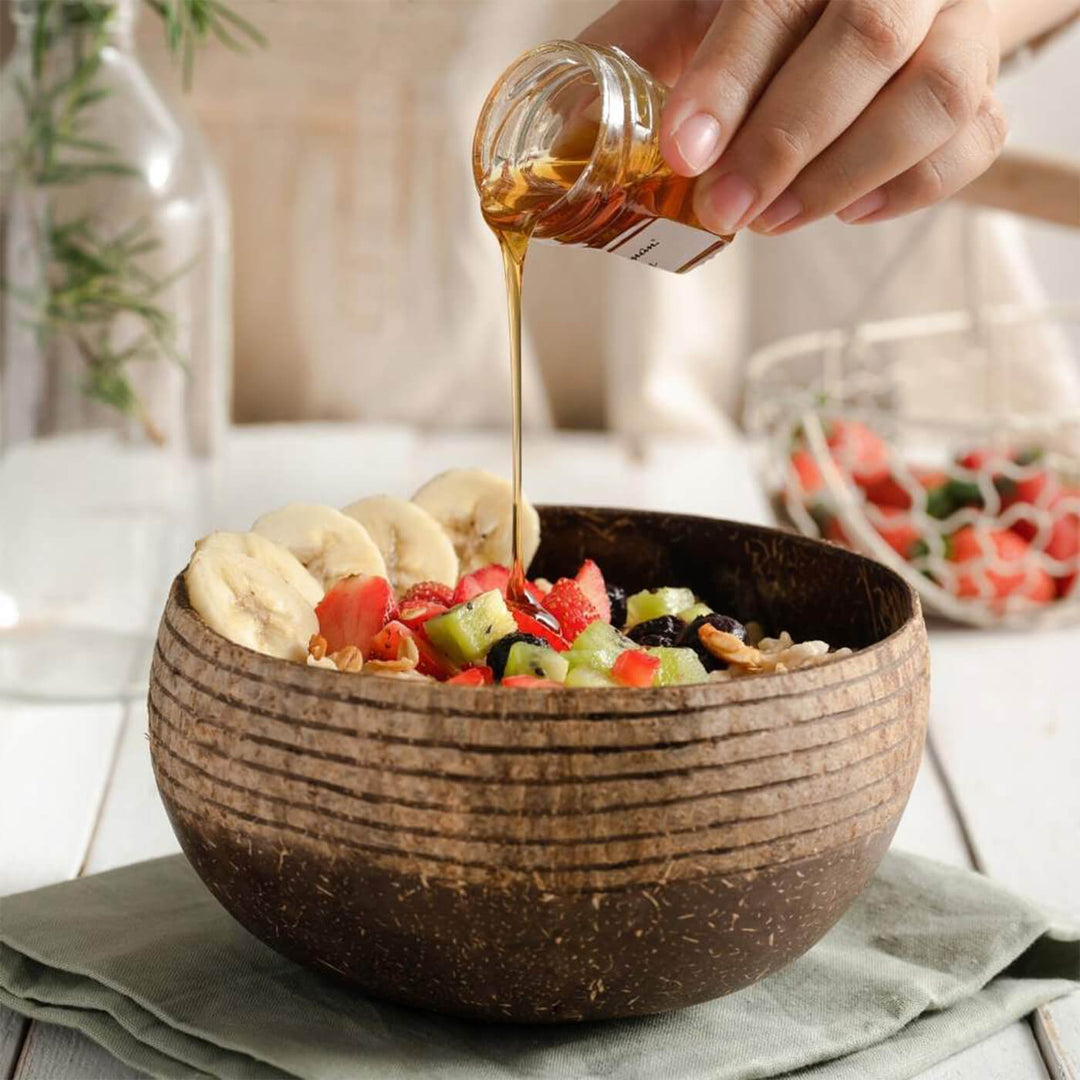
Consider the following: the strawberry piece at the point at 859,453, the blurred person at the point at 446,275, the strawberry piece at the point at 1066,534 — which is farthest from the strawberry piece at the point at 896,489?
the blurred person at the point at 446,275

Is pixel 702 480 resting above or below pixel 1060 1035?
above

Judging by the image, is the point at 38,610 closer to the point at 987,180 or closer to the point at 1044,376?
the point at 987,180

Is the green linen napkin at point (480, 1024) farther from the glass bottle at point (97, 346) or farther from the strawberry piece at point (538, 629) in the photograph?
the glass bottle at point (97, 346)

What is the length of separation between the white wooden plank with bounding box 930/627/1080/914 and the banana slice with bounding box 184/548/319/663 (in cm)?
64

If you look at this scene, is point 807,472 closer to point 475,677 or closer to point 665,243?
point 665,243

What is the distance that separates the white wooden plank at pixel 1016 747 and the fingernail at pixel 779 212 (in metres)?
0.57

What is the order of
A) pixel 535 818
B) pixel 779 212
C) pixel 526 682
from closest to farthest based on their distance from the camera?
pixel 535 818
pixel 526 682
pixel 779 212

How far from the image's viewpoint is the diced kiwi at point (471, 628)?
43.9 inches

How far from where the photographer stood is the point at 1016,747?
1724mm

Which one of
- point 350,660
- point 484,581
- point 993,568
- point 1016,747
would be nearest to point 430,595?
point 484,581

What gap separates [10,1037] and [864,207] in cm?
86

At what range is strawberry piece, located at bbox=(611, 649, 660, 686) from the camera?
104 cm

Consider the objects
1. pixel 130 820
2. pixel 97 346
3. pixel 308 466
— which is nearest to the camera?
pixel 130 820

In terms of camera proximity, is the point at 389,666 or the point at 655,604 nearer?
the point at 389,666
